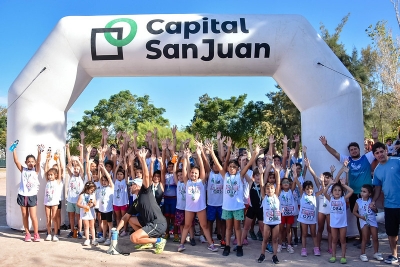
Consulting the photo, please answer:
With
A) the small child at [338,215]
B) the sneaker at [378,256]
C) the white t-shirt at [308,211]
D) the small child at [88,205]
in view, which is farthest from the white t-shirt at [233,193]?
the small child at [88,205]

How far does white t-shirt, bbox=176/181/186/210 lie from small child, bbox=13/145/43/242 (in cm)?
243

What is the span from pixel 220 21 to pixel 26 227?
16.2 feet

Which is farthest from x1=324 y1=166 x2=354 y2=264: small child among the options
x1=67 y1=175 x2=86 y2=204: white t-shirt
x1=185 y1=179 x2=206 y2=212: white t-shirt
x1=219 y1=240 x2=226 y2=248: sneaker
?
x1=67 y1=175 x2=86 y2=204: white t-shirt

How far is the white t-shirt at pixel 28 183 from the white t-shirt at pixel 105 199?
1.09 meters

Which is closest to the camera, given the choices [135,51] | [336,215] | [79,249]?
[336,215]

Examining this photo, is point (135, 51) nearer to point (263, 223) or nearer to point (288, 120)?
point (263, 223)

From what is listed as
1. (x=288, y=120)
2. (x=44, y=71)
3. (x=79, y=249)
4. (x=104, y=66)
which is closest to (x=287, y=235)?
(x=79, y=249)

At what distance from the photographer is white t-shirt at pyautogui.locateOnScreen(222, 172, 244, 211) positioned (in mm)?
4982

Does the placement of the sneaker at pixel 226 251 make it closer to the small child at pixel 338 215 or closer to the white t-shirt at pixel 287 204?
the white t-shirt at pixel 287 204

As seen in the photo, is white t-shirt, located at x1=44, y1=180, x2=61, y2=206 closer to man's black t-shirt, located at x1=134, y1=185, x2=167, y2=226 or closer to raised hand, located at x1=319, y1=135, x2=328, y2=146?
man's black t-shirt, located at x1=134, y1=185, x2=167, y2=226

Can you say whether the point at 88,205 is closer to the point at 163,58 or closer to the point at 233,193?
the point at 233,193

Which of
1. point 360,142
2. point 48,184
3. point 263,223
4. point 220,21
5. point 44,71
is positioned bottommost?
point 263,223

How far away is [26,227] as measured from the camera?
5684 mm

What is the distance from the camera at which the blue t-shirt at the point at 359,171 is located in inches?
209
